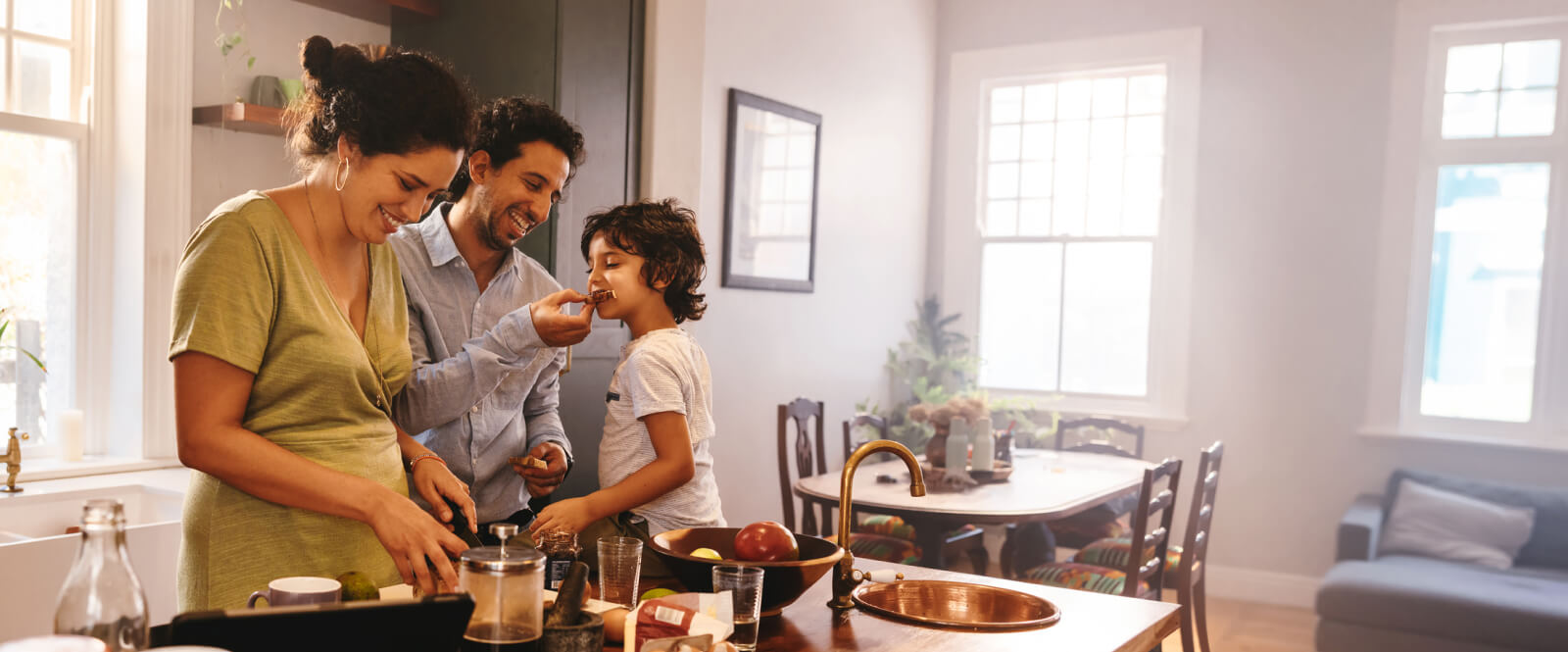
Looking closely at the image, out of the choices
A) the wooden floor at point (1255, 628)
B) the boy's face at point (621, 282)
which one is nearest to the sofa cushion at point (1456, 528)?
the wooden floor at point (1255, 628)

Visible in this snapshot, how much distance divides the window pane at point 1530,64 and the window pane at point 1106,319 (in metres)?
1.71

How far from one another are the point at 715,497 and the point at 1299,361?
4.11 m

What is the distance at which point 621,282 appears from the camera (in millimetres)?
2098

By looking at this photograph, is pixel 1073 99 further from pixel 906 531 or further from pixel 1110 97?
pixel 906 531

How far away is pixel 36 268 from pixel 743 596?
2.60 metres

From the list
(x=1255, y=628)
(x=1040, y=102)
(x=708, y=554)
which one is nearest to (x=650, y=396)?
(x=708, y=554)

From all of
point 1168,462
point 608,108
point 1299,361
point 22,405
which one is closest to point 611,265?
point 608,108

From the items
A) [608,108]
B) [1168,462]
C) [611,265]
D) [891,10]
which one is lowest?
[1168,462]

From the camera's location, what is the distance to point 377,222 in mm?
1516

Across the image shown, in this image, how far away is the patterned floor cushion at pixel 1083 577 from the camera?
11.8ft

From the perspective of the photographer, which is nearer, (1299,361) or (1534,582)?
(1534,582)

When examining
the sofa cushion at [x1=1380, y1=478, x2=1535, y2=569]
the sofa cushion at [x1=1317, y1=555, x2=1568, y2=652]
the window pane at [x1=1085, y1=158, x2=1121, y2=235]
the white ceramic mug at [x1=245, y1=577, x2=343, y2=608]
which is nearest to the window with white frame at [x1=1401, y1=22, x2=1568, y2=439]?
the sofa cushion at [x1=1380, y1=478, x2=1535, y2=569]

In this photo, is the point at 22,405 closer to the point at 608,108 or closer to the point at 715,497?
the point at 608,108

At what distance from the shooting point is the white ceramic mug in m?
1.16
